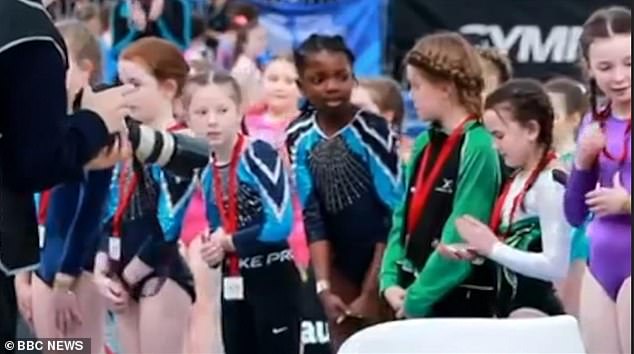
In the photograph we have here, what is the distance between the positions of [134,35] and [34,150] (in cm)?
176

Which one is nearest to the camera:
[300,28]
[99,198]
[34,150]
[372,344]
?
[372,344]

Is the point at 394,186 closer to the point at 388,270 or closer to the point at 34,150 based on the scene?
the point at 388,270

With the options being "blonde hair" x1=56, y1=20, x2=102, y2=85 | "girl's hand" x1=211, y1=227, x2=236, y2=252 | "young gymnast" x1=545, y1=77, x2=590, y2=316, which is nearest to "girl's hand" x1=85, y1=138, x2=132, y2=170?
"blonde hair" x1=56, y1=20, x2=102, y2=85

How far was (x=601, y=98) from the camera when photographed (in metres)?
3.80

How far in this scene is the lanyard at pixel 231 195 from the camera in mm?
4176

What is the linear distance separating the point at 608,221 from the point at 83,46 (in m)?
1.48

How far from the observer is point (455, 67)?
3967mm

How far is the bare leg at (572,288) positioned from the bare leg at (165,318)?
3.42 ft

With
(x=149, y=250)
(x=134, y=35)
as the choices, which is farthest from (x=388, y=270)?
(x=134, y=35)

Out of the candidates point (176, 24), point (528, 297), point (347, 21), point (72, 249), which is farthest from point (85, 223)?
point (347, 21)

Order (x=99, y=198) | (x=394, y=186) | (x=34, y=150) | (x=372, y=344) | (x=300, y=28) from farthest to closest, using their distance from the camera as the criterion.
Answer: (x=300, y=28), (x=394, y=186), (x=99, y=198), (x=34, y=150), (x=372, y=344)

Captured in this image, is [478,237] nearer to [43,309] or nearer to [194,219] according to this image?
[194,219]

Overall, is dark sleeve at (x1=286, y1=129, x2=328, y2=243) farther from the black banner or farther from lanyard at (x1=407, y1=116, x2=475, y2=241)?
the black banner
